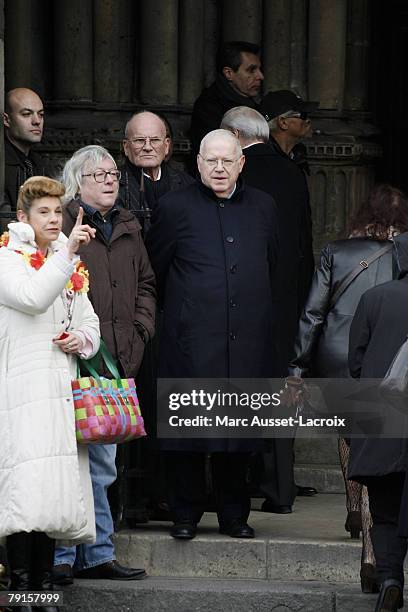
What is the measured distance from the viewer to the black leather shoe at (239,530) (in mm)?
9258

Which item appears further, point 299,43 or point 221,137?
point 299,43

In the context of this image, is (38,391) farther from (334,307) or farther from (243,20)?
(243,20)

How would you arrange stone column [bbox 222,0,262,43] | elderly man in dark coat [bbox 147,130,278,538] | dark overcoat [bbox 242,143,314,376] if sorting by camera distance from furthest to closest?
stone column [bbox 222,0,262,43]
dark overcoat [bbox 242,143,314,376]
elderly man in dark coat [bbox 147,130,278,538]

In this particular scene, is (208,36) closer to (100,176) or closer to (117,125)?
(117,125)

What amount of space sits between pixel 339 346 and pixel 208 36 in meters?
4.25

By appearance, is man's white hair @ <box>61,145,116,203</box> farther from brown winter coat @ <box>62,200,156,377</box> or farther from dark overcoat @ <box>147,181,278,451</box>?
dark overcoat @ <box>147,181,278,451</box>

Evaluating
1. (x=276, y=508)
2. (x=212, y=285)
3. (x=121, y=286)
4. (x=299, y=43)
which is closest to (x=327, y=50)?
(x=299, y=43)

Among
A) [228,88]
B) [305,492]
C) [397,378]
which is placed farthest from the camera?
[228,88]

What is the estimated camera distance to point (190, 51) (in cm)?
1278

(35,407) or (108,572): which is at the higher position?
(35,407)

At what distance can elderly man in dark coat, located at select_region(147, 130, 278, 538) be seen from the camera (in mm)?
9234

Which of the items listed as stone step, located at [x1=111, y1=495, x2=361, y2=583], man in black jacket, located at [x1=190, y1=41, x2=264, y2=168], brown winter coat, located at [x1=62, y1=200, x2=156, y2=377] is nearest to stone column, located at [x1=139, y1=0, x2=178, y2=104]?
man in black jacket, located at [x1=190, y1=41, x2=264, y2=168]

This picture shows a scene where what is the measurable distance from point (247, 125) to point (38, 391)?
2511 mm

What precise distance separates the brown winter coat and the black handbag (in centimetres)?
155
